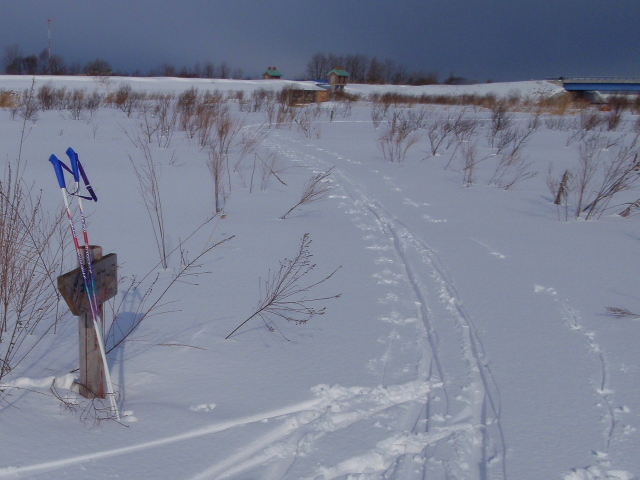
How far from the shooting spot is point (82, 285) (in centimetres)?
202

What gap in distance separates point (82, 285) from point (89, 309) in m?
0.13

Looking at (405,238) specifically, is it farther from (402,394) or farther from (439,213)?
(402,394)

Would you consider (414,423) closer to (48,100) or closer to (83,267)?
(83,267)

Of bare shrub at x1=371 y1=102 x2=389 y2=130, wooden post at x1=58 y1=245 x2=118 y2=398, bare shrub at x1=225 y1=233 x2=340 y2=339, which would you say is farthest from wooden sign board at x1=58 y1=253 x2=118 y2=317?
bare shrub at x1=371 y1=102 x2=389 y2=130

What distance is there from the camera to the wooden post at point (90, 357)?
2129 mm

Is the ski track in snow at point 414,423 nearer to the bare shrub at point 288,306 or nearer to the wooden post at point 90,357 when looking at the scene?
the wooden post at point 90,357

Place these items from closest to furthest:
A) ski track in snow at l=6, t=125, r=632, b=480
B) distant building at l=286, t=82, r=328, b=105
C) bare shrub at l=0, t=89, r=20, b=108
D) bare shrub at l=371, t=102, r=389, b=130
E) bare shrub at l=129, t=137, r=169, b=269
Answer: ski track in snow at l=6, t=125, r=632, b=480
bare shrub at l=129, t=137, r=169, b=269
bare shrub at l=0, t=89, r=20, b=108
bare shrub at l=371, t=102, r=389, b=130
distant building at l=286, t=82, r=328, b=105

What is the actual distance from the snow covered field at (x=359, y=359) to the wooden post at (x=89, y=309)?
110mm

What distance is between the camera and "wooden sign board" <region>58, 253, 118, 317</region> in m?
1.91

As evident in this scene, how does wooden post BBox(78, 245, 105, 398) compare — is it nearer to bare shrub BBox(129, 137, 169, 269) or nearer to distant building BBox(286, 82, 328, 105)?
bare shrub BBox(129, 137, 169, 269)

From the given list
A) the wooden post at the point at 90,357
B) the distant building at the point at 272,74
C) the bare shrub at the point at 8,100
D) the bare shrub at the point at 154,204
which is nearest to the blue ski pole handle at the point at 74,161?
the wooden post at the point at 90,357

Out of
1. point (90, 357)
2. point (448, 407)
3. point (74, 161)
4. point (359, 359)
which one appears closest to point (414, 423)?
point (448, 407)

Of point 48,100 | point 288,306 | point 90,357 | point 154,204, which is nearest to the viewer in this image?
point 90,357

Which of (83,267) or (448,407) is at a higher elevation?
(83,267)
